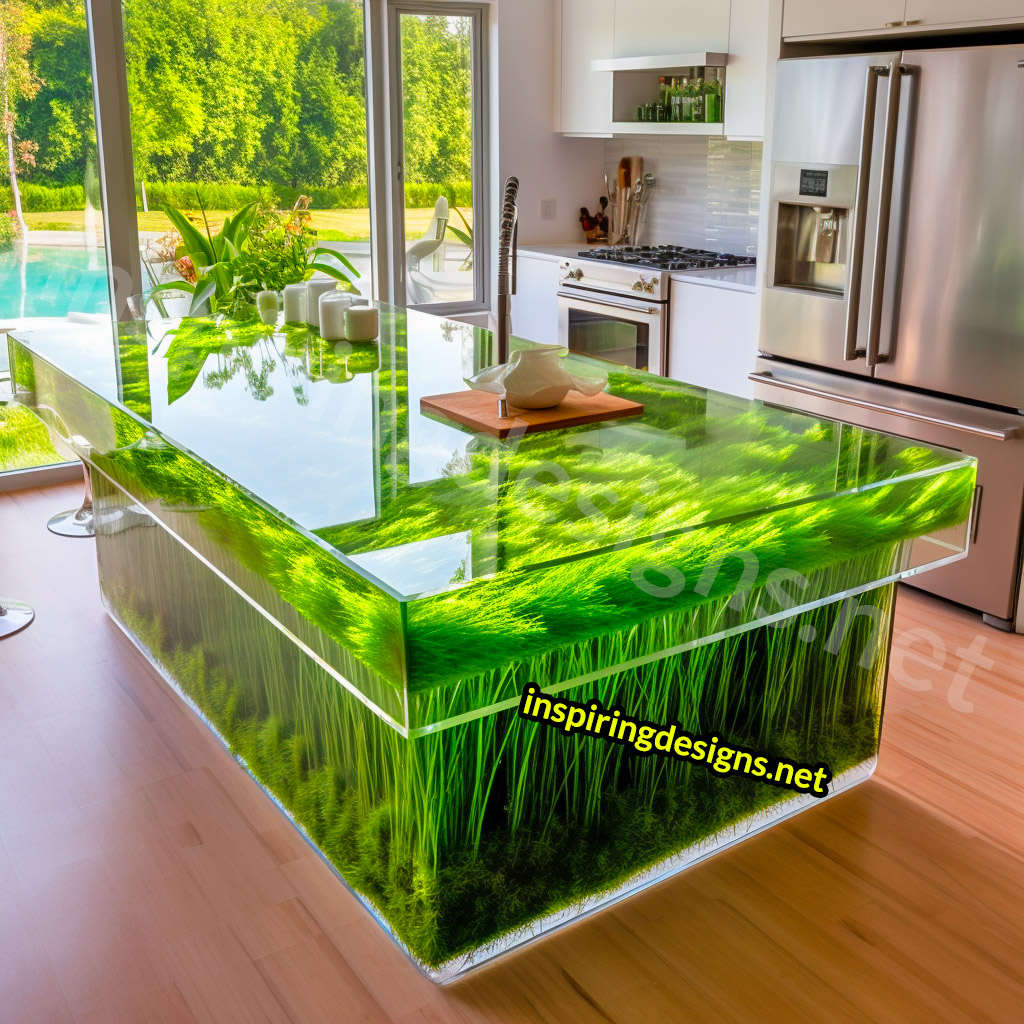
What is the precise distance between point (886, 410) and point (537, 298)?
236cm

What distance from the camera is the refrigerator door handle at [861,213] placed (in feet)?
10.8

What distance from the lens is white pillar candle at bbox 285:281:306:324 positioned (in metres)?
3.23

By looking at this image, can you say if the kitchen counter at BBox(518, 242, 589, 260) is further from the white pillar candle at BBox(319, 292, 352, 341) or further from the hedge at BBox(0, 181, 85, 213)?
the white pillar candle at BBox(319, 292, 352, 341)

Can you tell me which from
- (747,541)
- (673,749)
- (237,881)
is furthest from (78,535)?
(747,541)

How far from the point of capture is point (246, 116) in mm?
4977

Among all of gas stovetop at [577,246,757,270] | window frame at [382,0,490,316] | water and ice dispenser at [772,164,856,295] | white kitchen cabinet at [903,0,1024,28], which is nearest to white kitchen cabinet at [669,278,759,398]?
gas stovetop at [577,246,757,270]

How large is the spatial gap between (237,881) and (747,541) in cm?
125

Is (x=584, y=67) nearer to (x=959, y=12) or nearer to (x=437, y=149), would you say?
(x=437, y=149)

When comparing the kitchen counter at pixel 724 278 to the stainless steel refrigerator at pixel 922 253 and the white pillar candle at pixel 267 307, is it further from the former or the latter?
the white pillar candle at pixel 267 307

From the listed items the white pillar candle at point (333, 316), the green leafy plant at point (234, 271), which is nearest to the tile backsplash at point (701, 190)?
the green leafy plant at point (234, 271)

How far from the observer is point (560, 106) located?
5.56 metres

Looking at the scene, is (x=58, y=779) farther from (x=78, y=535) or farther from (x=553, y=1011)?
(x=78, y=535)

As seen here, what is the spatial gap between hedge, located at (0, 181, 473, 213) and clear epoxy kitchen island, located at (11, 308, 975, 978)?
2429 millimetres

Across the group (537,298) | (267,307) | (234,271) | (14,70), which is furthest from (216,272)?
(537,298)
